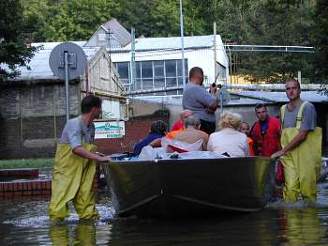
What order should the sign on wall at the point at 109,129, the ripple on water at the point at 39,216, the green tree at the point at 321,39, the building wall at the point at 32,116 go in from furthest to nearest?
the building wall at the point at 32,116 < the sign on wall at the point at 109,129 < the green tree at the point at 321,39 < the ripple on water at the point at 39,216

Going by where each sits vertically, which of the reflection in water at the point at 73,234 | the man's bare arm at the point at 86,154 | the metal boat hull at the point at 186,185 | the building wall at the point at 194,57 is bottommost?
the reflection in water at the point at 73,234

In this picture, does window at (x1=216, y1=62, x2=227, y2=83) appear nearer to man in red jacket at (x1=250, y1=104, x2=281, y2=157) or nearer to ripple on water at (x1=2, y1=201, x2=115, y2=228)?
man in red jacket at (x1=250, y1=104, x2=281, y2=157)

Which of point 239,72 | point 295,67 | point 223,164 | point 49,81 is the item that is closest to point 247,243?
point 223,164

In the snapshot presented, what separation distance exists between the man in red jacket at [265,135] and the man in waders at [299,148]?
1138 millimetres

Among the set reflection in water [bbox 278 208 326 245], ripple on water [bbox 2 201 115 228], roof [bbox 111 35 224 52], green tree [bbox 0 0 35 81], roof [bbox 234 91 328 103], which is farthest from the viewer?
roof [bbox 111 35 224 52]

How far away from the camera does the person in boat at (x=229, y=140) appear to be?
412 inches

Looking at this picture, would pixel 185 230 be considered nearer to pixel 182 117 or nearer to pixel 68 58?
pixel 182 117

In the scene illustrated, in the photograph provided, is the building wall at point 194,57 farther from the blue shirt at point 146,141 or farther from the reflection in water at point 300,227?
the reflection in water at point 300,227

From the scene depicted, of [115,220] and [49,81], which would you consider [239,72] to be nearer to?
[49,81]

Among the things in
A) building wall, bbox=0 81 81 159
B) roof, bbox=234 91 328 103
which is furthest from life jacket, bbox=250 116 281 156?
roof, bbox=234 91 328 103

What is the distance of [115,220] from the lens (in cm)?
1077

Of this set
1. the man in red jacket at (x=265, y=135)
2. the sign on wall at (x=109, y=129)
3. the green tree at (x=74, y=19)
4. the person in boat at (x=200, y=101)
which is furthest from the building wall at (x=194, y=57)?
the person in boat at (x=200, y=101)

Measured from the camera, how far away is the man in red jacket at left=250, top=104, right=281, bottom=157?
41.4 feet

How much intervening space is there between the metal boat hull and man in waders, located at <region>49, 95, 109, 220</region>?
332mm
